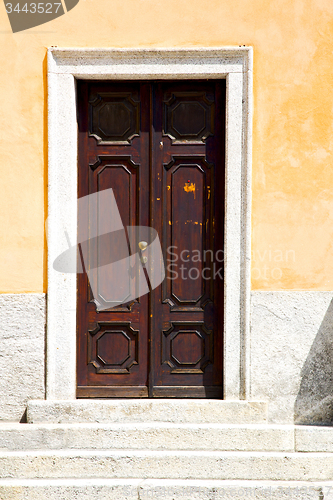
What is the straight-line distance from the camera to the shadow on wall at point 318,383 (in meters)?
3.89

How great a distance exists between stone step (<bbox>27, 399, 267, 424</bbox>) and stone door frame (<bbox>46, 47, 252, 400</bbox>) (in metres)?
0.11

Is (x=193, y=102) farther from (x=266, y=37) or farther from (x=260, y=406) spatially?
(x=260, y=406)

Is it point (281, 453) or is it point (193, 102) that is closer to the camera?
point (281, 453)

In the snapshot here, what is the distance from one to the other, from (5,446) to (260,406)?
88.1 inches

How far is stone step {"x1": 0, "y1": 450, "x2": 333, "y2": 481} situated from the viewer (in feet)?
11.7

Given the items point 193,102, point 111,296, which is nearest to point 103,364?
point 111,296

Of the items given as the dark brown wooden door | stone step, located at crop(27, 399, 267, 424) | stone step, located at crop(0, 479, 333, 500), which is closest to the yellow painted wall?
the dark brown wooden door

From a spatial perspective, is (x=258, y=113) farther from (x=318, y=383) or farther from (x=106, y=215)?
(x=318, y=383)

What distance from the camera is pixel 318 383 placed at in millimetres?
3904

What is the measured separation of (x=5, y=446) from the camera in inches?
147

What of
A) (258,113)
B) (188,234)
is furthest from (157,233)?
(258,113)

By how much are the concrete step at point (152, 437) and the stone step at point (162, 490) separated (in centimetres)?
30

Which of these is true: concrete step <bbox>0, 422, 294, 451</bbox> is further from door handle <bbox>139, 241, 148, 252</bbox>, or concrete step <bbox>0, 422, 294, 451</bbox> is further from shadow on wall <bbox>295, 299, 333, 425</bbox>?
door handle <bbox>139, 241, 148, 252</bbox>

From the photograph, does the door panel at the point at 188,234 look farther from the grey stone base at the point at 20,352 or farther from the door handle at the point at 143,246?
the grey stone base at the point at 20,352
